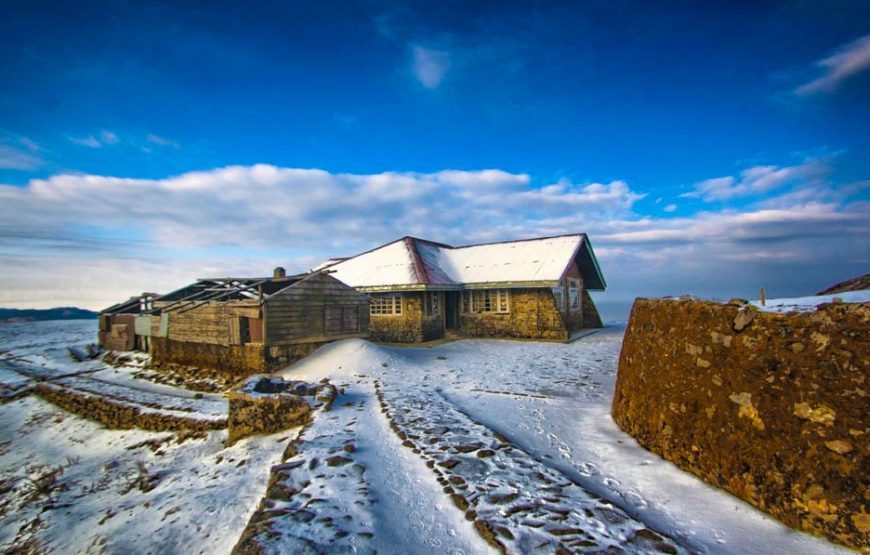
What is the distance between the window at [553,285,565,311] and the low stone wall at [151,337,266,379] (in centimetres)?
1420

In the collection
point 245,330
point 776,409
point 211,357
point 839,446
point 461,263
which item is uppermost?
point 461,263

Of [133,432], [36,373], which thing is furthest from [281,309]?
[36,373]

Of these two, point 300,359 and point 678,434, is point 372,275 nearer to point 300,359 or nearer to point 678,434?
point 300,359

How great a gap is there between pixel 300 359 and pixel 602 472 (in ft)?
40.4

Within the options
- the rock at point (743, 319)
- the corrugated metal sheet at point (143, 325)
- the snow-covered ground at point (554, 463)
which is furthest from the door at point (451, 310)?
the rock at point (743, 319)

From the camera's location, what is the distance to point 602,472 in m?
5.59

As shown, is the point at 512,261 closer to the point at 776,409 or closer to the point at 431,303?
the point at 431,303

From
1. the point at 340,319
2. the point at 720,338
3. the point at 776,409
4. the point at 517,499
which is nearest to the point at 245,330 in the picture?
the point at 340,319

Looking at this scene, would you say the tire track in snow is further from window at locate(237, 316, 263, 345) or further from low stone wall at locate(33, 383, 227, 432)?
window at locate(237, 316, 263, 345)

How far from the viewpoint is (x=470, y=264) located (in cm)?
2497

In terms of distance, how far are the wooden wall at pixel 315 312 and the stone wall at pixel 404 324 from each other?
3.45 metres

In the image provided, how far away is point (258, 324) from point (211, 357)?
3412 mm

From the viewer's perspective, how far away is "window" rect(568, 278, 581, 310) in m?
23.2

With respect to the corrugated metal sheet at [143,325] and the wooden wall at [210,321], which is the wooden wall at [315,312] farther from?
the corrugated metal sheet at [143,325]
